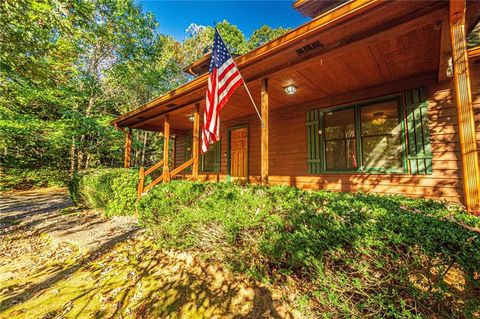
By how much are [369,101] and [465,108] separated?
2346 mm

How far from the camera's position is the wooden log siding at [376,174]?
346 cm

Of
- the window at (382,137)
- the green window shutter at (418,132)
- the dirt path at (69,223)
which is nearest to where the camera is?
the green window shutter at (418,132)

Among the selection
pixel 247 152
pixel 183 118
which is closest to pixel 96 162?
pixel 183 118

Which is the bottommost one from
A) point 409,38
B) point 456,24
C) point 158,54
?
point 456,24

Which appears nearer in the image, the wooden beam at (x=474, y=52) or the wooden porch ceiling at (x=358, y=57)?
the wooden porch ceiling at (x=358, y=57)

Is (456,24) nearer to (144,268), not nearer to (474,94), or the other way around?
(474,94)

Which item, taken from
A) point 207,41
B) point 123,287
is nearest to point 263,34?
point 207,41

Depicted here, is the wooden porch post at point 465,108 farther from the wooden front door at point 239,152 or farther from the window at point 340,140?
the wooden front door at point 239,152

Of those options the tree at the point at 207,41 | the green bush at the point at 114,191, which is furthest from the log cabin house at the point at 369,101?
the tree at the point at 207,41

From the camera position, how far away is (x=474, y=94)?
331 centimetres

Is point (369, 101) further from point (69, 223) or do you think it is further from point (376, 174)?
point (69, 223)

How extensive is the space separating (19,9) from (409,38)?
807 centimetres

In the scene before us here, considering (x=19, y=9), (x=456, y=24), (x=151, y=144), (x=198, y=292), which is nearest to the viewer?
(x=456, y=24)

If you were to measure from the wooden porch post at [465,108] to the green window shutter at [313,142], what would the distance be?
2864 millimetres
